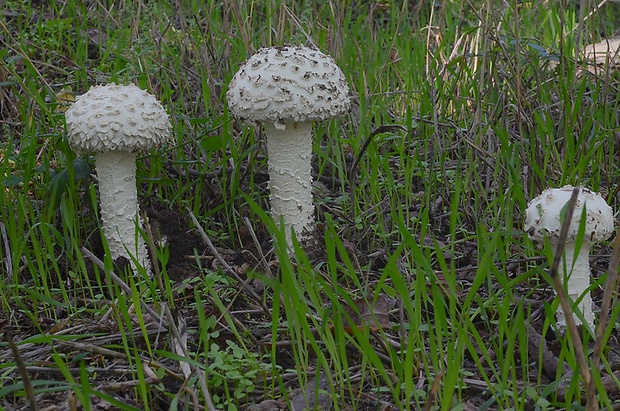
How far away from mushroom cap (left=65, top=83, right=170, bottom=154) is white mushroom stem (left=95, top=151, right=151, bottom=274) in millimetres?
120

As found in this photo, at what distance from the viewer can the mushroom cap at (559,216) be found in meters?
2.30

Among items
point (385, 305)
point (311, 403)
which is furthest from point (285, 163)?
point (311, 403)

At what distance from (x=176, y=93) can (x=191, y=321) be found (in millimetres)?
2413

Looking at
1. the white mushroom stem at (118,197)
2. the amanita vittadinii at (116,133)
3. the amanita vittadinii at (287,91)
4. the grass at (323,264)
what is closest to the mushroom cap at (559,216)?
the grass at (323,264)

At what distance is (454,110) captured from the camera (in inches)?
167

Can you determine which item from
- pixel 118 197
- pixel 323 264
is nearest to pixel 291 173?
pixel 323 264

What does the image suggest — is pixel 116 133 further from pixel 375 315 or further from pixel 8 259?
pixel 375 315

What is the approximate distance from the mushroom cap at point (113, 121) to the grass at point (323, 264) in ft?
0.85

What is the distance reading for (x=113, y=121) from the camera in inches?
107

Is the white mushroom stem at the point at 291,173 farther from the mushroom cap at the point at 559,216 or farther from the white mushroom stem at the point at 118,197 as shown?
the mushroom cap at the point at 559,216

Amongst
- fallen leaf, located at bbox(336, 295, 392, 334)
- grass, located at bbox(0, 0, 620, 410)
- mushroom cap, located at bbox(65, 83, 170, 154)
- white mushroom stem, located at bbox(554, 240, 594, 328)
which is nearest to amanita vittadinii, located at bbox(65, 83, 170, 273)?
mushroom cap, located at bbox(65, 83, 170, 154)

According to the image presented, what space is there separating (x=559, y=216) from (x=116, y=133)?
1.67 metres

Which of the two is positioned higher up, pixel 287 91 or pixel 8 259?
pixel 287 91

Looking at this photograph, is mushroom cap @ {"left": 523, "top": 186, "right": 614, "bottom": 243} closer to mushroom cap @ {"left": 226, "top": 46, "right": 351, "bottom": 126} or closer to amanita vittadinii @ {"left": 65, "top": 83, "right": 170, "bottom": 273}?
mushroom cap @ {"left": 226, "top": 46, "right": 351, "bottom": 126}
